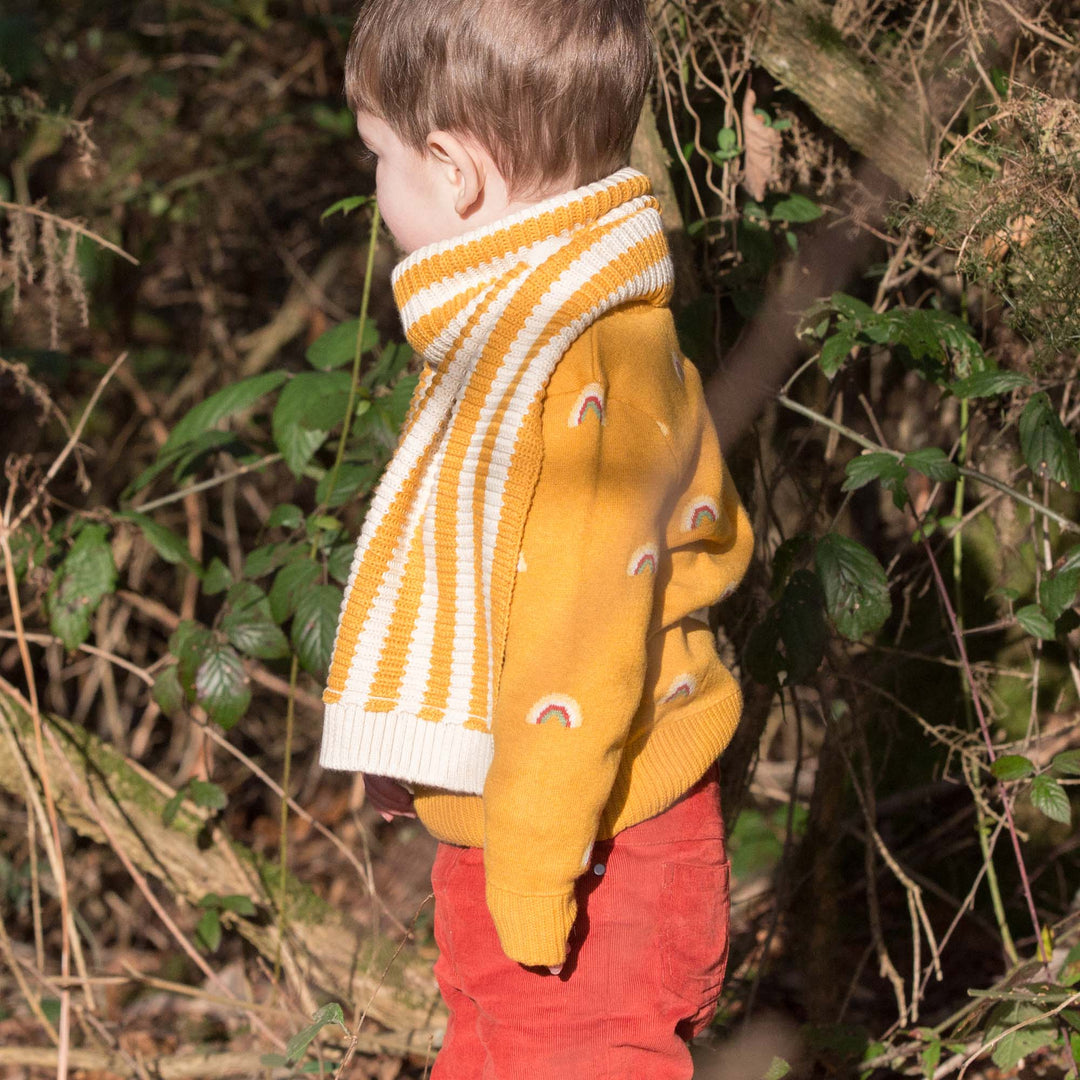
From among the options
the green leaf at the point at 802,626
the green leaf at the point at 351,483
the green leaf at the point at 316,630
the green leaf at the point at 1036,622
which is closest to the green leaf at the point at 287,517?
the green leaf at the point at 351,483

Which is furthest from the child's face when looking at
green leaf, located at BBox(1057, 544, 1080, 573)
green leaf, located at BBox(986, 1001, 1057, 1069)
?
green leaf, located at BBox(986, 1001, 1057, 1069)

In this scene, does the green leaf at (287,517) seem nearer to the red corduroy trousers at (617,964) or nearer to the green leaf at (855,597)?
the red corduroy trousers at (617,964)

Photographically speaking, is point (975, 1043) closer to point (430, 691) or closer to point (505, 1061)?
point (505, 1061)

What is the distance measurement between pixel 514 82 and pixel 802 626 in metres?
0.81

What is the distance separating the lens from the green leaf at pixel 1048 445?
154 cm

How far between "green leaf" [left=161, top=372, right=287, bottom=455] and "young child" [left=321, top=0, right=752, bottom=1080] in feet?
2.47

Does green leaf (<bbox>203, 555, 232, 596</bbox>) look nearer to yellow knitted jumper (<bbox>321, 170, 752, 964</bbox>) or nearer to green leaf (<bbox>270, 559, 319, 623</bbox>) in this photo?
green leaf (<bbox>270, 559, 319, 623</bbox>)

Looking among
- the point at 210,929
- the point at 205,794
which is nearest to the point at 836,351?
the point at 205,794

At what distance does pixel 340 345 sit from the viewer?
6.23 feet

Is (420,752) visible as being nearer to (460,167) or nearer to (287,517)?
(460,167)

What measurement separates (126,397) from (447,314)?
2.51 m

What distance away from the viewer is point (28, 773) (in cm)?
202

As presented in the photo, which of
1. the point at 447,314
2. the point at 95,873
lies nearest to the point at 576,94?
the point at 447,314

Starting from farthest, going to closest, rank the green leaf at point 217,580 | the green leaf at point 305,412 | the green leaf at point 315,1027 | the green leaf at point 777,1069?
1. the green leaf at point 217,580
2. the green leaf at point 305,412
3. the green leaf at point 777,1069
4. the green leaf at point 315,1027
